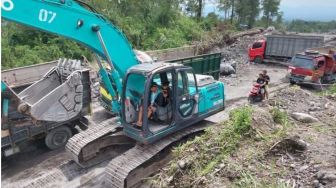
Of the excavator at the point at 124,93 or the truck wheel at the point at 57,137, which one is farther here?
the truck wheel at the point at 57,137

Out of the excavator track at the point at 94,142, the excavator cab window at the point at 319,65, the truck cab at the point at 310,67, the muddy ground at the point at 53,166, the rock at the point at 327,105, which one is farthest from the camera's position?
the excavator cab window at the point at 319,65

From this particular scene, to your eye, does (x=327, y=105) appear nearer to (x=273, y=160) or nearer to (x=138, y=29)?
(x=273, y=160)

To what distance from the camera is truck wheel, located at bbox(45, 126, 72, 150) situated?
817cm

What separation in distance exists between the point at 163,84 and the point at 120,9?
17.3 meters

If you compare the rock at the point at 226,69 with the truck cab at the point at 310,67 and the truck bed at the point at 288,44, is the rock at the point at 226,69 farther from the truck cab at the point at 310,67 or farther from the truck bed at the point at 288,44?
the truck bed at the point at 288,44

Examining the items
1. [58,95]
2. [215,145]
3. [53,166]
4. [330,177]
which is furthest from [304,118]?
[53,166]

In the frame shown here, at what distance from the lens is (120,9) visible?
2272 cm

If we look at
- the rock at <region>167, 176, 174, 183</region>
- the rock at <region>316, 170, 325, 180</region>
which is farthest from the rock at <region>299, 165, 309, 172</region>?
the rock at <region>167, 176, 174, 183</region>

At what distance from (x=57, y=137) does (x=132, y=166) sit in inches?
126

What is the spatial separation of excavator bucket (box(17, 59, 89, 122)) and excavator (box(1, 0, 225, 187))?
3.10ft

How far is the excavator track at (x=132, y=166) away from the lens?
6051 millimetres

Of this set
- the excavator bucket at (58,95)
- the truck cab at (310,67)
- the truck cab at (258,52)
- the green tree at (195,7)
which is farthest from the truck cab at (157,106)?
the green tree at (195,7)

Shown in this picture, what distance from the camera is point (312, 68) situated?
14086 mm

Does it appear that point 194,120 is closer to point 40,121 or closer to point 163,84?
point 163,84
